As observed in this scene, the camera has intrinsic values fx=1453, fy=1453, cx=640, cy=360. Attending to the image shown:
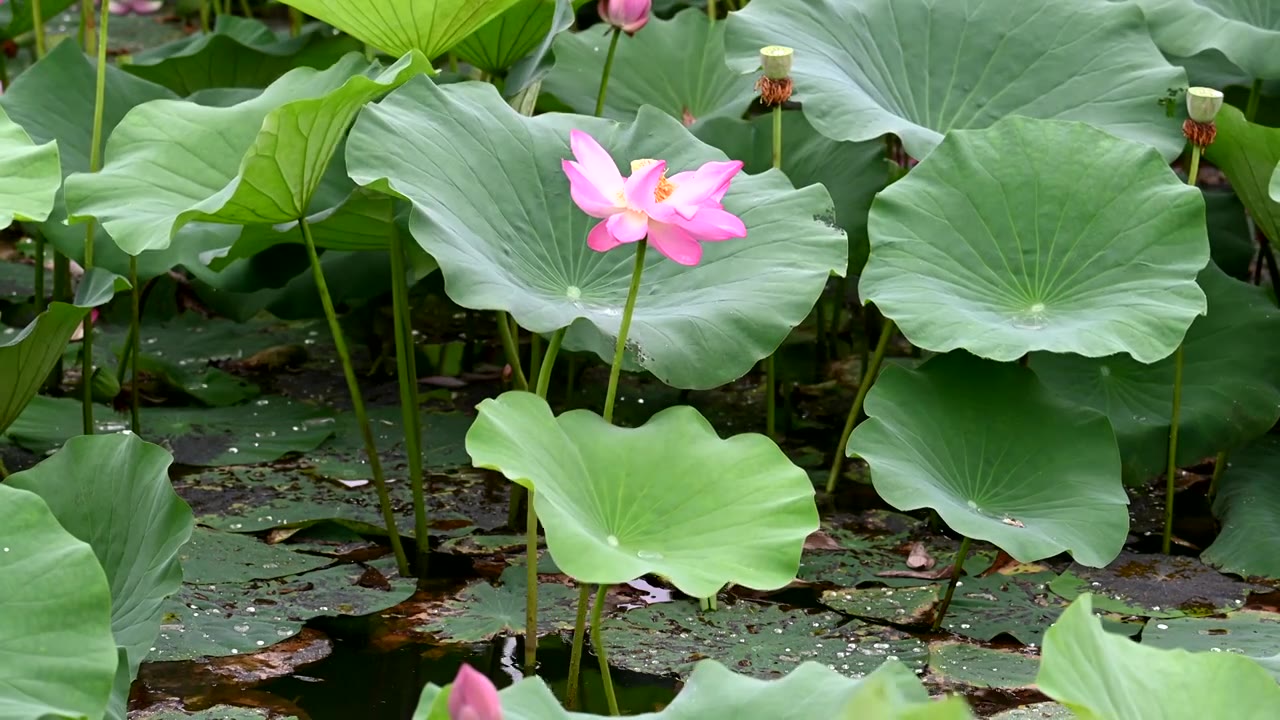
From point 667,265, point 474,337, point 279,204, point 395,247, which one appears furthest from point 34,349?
point 474,337

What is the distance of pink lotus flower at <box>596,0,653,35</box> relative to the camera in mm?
2328

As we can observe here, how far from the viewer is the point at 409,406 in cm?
218

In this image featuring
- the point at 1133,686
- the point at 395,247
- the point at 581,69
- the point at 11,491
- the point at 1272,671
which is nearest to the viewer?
the point at 1133,686

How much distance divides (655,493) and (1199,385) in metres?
1.16

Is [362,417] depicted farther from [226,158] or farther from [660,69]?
[660,69]

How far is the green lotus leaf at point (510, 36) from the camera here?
7.60ft

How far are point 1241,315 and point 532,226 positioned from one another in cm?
123

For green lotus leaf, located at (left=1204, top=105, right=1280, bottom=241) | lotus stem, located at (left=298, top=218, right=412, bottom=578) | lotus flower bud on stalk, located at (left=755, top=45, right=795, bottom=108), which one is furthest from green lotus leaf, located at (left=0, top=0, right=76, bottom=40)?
green lotus leaf, located at (left=1204, top=105, right=1280, bottom=241)

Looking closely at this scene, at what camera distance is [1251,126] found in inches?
89.7

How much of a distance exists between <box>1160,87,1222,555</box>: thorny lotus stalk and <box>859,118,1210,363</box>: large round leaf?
61 mm

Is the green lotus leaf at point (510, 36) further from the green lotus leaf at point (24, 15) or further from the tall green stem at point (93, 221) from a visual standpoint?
the green lotus leaf at point (24, 15)

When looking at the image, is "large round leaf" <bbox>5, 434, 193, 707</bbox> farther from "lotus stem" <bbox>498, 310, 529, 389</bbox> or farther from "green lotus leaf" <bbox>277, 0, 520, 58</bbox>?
"green lotus leaf" <bbox>277, 0, 520, 58</bbox>

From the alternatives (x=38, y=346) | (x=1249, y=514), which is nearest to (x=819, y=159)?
(x=1249, y=514)

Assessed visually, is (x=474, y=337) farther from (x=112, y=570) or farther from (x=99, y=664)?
(x=99, y=664)
